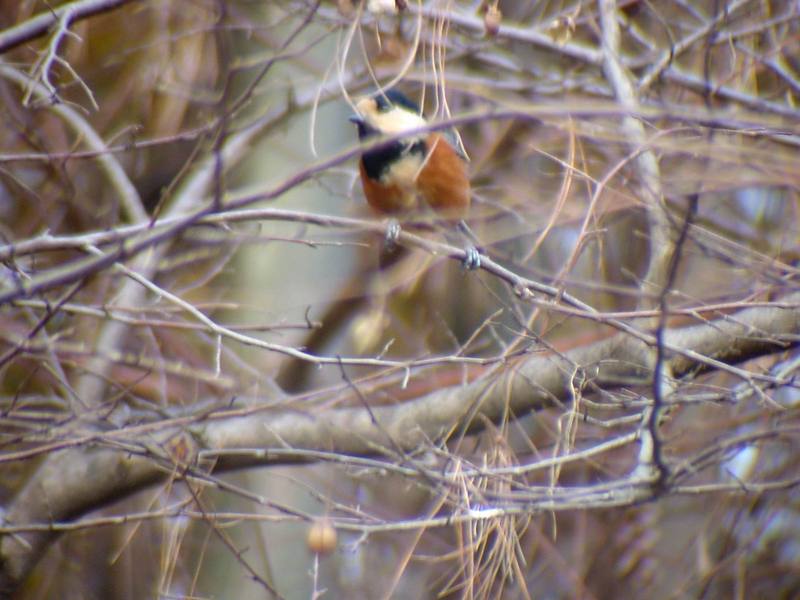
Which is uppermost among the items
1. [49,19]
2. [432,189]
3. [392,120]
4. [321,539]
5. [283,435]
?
[49,19]

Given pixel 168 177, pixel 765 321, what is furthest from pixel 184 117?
pixel 765 321

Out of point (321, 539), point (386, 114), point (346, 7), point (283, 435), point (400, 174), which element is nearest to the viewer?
point (321, 539)

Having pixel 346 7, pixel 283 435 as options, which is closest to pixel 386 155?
pixel 346 7

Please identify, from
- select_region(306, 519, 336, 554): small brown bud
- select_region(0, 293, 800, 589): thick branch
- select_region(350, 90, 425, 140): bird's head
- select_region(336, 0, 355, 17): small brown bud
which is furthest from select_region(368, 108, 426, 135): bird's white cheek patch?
select_region(306, 519, 336, 554): small brown bud

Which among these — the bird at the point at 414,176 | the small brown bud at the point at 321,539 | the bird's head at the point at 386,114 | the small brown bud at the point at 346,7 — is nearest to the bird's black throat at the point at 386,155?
the bird at the point at 414,176

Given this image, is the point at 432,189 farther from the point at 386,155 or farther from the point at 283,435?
the point at 283,435

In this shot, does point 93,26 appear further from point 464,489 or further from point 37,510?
point 464,489

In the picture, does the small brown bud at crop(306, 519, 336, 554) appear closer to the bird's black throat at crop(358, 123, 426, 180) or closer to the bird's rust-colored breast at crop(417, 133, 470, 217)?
the bird's rust-colored breast at crop(417, 133, 470, 217)

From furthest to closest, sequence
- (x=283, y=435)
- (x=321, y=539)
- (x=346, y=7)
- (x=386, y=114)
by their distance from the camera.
Answer: 1. (x=386, y=114)
2. (x=283, y=435)
3. (x=346, y=7)
4. (x=321, y=539)

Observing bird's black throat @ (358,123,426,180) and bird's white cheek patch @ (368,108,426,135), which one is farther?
bird's white cheek patch @ (368,108,426,135)

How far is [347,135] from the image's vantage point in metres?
4.14

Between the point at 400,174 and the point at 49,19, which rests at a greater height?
the point at 49,19

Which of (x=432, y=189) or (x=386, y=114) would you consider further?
(x=386, y=114)

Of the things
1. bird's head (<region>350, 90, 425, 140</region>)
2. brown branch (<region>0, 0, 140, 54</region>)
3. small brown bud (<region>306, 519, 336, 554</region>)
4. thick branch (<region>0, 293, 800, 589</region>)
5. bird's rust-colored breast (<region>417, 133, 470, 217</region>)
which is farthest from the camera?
bird's head (<region>350, 90, 425, 140</region>)
